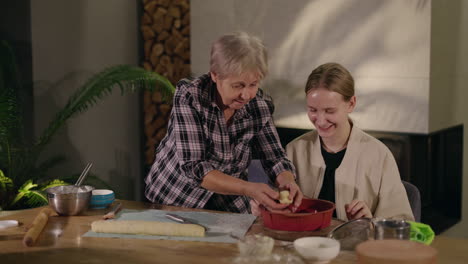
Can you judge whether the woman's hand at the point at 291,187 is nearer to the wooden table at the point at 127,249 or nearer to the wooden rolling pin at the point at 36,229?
the wooden table at the point at 127,249

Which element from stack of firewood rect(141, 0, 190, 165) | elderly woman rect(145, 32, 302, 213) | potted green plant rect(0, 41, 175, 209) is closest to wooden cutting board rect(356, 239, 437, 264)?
elderly woman rect(145, 32, 302, 213)

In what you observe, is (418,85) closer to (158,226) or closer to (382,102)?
(382,102)

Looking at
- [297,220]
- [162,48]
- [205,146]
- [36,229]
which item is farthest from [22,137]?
[297,220]

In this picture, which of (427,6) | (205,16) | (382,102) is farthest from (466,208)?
(205,16)

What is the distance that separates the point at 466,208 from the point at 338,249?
2847 millimetres

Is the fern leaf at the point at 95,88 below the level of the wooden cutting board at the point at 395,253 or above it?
above

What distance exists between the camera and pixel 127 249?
1927 mm

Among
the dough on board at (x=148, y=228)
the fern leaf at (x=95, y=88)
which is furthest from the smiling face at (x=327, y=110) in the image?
the fern leaf at (x=95, y=88)

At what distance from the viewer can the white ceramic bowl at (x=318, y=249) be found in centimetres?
174

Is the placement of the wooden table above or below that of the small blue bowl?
below

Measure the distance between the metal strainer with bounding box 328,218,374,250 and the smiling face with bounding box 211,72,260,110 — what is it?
60cm

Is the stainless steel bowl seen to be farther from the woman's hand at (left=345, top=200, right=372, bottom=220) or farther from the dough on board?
the woman's hand at (left=345, top=200, right=372, bottom=220)

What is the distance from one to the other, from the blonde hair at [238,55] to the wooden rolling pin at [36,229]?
784 millimetres

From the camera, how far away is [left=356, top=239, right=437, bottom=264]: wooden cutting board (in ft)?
5.04
